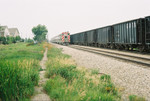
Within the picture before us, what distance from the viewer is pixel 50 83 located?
438 centimetres

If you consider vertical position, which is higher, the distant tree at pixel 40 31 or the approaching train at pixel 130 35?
the distant tree at pixel 40 31

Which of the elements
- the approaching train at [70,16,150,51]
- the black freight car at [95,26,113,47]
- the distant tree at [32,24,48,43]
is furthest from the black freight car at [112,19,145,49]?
the distant tree at [32,24,48,43]

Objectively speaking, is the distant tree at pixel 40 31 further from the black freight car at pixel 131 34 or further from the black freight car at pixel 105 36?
the black freight car at pixel 131 34

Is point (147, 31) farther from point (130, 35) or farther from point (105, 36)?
point (105, 36)

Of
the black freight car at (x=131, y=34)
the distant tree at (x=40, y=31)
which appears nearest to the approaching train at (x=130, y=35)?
the black freight car at (x=131, y=34)

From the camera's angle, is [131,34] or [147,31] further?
[131,34]

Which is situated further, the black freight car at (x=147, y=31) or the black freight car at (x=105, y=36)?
the black freight car at (x=105, y=36)

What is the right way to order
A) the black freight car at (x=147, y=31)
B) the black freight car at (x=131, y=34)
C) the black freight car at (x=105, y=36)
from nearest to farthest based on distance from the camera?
the black freight car at (x=147, y=31)
the black freight car at (x=131, y=34)
the black freight car at (x=105, y=36)

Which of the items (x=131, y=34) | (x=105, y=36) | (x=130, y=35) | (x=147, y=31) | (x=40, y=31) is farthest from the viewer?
(x=40, y=31)

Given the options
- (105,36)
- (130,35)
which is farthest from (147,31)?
(105,36)

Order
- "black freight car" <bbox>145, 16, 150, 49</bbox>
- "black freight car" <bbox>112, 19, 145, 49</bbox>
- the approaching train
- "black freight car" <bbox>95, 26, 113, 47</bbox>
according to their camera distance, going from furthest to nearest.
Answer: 1. "black freight car" <bbox>95, 26, 113, 47</bbox>
2. "black freight car" <bbox>112, 19, 145, 49</bbox>
3. the approaching train
4. "black freight car" <bbox>145, 16, 150, 49</bbox>

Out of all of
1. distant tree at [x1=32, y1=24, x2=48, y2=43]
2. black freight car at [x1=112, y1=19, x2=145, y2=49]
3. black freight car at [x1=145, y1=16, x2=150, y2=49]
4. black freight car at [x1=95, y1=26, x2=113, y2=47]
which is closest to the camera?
black freight car at [x1=145, y1=16, x2=150, y2=49]

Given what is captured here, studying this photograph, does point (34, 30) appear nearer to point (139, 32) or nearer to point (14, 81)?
point (139, 32)

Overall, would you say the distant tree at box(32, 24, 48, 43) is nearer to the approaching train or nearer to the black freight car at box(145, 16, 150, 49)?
the approaching train
